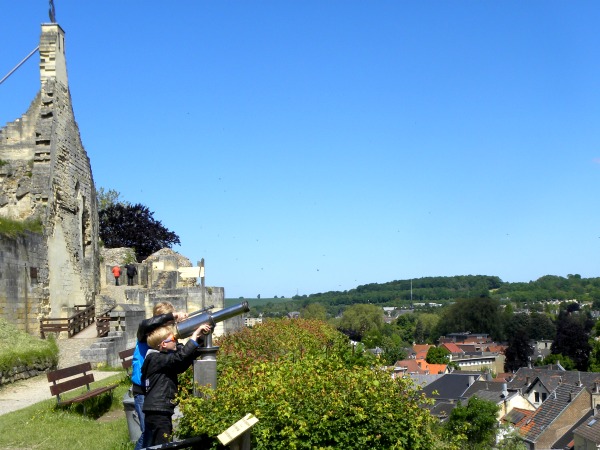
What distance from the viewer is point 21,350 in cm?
1658

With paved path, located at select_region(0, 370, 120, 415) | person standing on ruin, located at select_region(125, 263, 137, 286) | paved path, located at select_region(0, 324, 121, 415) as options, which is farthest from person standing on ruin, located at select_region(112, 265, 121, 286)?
paved path, located at select_region(0, 370, 120, 415)

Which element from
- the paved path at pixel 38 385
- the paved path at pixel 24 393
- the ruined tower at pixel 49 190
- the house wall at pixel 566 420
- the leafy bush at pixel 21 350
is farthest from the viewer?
the house wall at pixel 566 420

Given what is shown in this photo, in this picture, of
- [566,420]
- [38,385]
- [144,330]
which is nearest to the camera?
[144,330]

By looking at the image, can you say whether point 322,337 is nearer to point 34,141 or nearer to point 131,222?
point 34,141

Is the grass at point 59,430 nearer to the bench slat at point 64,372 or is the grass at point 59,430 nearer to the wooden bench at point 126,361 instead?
the bench slat at point 64,372

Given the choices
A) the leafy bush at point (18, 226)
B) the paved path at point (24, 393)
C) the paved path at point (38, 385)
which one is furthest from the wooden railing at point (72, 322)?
the paved path at point (24, 393)

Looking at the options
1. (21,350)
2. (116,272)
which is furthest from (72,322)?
(116,272)

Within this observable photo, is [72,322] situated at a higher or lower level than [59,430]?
higher

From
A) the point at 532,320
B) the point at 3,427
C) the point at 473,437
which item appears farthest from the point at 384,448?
the point at 532,320

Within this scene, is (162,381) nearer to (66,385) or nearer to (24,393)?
(66,385)

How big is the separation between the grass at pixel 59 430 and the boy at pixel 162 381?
8.22 feet

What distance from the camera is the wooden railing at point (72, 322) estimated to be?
21.4 meters

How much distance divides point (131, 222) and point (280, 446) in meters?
43.6

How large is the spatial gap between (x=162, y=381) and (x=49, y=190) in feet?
60.1
